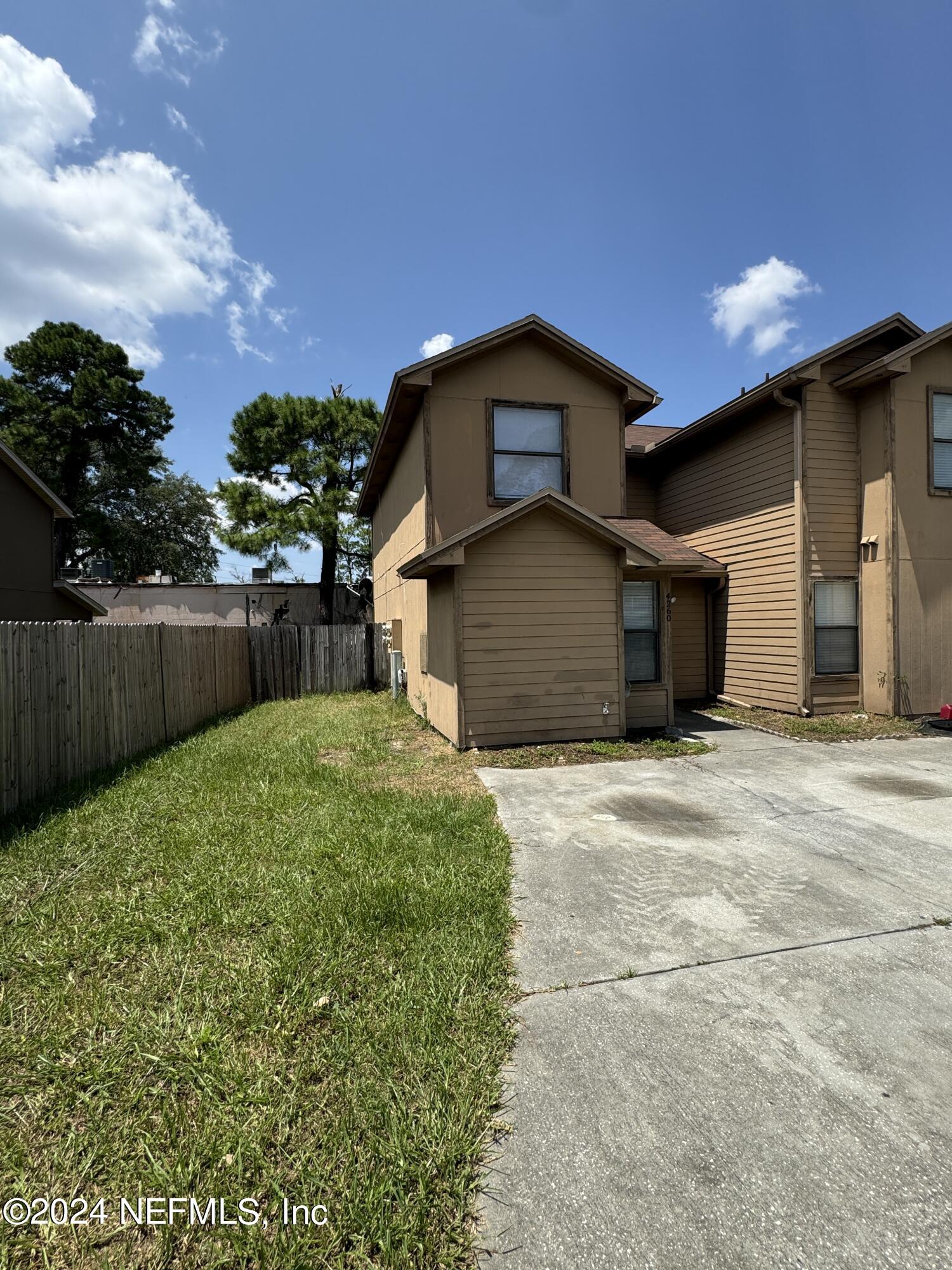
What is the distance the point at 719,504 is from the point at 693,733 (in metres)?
5.14

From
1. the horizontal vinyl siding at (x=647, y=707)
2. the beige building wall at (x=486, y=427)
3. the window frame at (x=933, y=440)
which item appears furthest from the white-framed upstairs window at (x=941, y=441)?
the horizontal vinyl siding at (x=647, y=707)

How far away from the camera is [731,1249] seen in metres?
1.59

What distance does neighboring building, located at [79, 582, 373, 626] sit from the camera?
840 inches

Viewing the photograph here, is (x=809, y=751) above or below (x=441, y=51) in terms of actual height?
below

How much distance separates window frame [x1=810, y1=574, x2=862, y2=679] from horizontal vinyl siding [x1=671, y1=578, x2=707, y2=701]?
2.54 m

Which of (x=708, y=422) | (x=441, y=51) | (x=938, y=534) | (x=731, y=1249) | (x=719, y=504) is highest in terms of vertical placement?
(x=441, y=51)

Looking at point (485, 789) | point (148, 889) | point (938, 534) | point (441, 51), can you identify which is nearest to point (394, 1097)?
point (148, 889)

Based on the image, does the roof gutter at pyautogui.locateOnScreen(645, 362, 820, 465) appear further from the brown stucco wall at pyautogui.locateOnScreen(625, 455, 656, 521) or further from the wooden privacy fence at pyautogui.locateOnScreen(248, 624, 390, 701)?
the wooden privacy fence at pyautogui.locateOnScreen(248, 624, 390, 701)

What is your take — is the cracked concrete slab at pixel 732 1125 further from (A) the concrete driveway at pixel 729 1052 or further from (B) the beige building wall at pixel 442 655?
(B) the beige building wall at pixel 442 655

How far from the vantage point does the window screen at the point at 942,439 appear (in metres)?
9.32

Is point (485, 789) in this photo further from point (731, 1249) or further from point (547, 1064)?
point (731, 1249)

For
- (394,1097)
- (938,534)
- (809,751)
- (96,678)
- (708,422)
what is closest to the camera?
(394,1097)

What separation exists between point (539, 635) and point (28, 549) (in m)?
11.2

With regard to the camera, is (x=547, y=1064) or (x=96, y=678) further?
(x=96, y=678)
